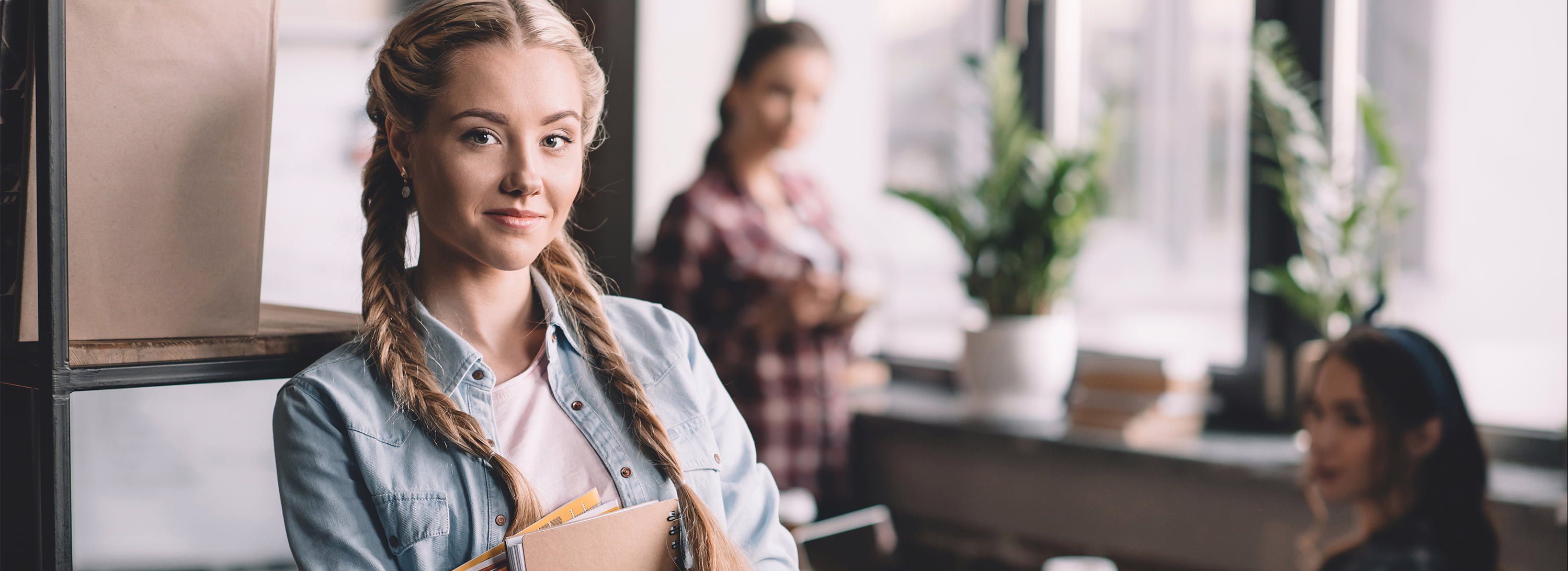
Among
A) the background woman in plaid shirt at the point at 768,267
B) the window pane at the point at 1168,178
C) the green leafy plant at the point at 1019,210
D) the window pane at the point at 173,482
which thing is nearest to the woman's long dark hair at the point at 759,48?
the background woman in plaid shirt at the point at 768,267

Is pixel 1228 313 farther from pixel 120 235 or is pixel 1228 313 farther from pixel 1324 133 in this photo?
pixel 120 235

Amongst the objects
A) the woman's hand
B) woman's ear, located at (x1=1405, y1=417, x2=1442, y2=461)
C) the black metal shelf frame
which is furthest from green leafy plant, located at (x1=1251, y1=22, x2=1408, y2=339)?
the black metal shelf frame

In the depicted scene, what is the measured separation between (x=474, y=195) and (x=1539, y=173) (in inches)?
75.3

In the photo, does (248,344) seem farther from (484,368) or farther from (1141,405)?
(1141,405)

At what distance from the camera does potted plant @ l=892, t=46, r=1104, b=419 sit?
2395mm

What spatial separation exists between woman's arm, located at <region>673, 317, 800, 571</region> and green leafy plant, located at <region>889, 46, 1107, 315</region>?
4.68 ft

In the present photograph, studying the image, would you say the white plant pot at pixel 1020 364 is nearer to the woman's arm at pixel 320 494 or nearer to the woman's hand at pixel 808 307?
the woman's hand at pixel 808 307

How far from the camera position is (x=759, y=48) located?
2203mm

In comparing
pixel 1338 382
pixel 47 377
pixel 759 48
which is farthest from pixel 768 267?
pixel 47 377

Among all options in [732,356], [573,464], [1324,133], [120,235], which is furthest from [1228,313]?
[120,235]

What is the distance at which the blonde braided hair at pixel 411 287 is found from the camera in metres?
0.91

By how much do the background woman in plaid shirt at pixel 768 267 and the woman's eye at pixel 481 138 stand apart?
1.24 m

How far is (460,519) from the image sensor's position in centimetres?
90

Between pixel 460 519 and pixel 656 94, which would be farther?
pixel 656 94
